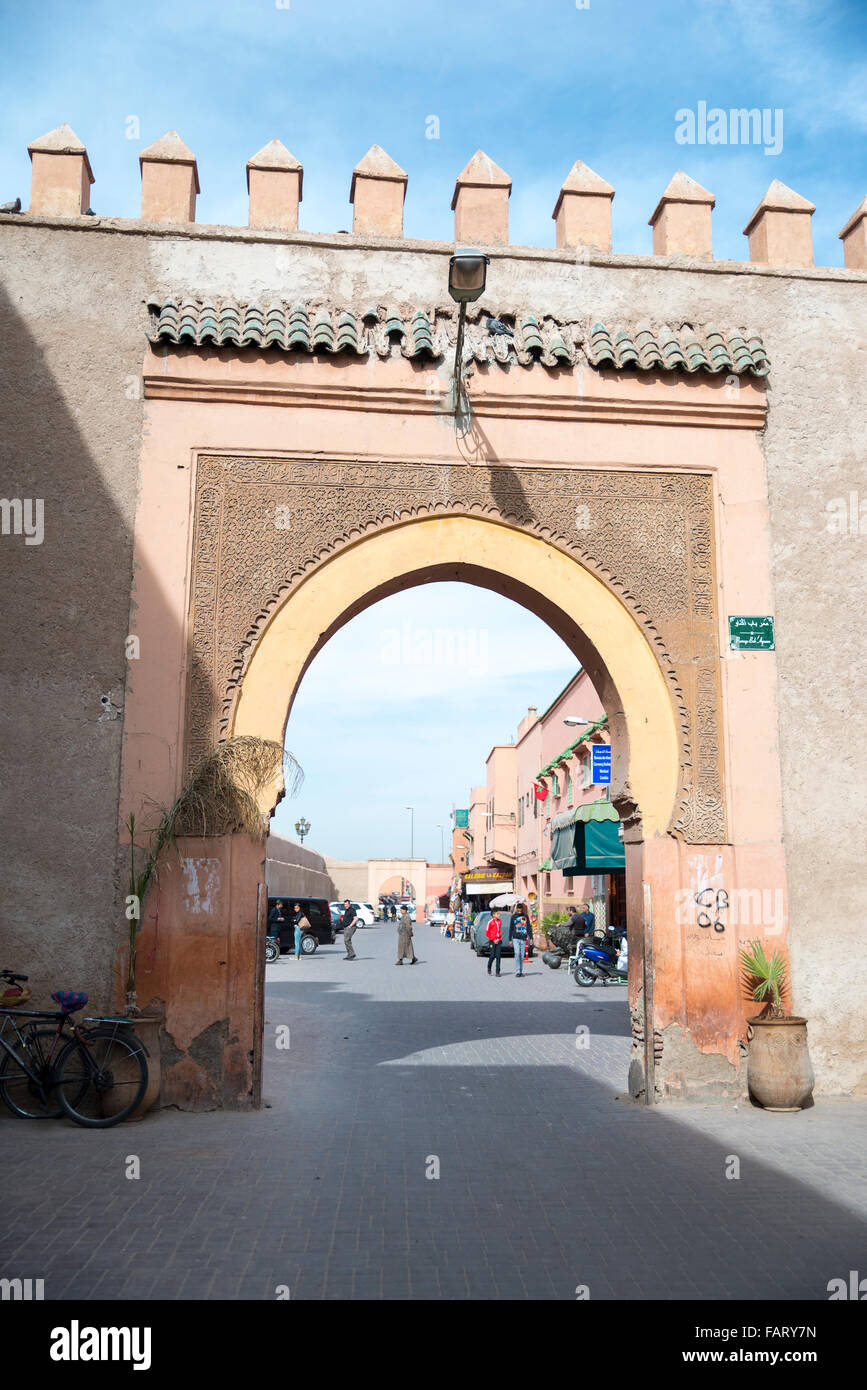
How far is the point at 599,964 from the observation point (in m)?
18.8

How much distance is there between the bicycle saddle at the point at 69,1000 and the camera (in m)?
7.04

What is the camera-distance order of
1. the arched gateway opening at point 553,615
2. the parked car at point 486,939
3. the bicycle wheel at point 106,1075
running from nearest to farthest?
1. the bicycle wheel at point 106,1075
2. the arched gateway opening at point 553,615
3. the parked car at point 486,939

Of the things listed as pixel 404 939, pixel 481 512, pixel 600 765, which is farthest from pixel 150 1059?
pixel 404 939

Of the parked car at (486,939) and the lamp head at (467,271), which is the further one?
the parked car at (486,939)

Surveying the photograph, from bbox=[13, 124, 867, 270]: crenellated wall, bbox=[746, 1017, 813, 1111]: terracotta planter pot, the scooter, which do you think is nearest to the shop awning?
the scooter

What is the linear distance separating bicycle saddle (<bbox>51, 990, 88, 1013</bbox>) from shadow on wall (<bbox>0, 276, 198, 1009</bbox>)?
31cm

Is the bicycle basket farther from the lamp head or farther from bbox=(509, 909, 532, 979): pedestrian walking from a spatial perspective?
bbox=(509, 909, 532, 979): pedestrian walking

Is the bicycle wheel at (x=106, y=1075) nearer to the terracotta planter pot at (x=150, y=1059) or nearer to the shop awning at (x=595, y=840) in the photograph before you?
the terracotta planter pot at (x=150, y=1059)

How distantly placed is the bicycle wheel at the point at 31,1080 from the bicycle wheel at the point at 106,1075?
122 mm

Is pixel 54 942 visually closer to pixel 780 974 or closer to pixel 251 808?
pixel 251 808

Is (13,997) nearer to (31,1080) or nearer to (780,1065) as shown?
(31,1080)

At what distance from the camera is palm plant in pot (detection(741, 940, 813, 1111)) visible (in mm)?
7414

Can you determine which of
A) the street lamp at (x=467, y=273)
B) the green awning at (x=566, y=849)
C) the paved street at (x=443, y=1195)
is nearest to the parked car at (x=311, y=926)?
the green awning at (x=566, y=849)
